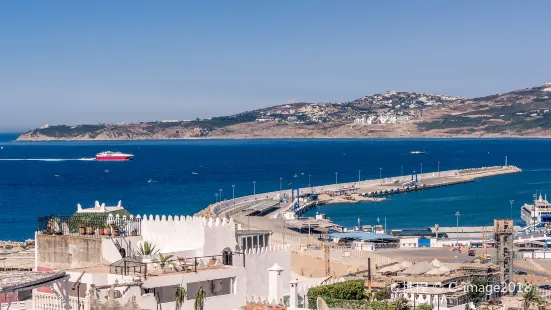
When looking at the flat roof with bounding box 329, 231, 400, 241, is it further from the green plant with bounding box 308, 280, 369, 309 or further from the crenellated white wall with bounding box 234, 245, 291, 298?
the green plant with bounding box 308, 280, 369, 309

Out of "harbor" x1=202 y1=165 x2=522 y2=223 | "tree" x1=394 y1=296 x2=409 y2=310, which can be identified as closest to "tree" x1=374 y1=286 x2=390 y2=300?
"tree" x1=394 y1=296 x2=409 y2=310

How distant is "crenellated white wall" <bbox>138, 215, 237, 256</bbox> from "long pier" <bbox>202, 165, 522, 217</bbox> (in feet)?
199

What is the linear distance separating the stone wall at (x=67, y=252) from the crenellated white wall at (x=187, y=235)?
1.86 m

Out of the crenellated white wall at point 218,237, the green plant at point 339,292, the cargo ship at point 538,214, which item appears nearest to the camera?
the crenellated white wall at point 218,237

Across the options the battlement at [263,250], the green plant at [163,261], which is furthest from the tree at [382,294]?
the green plant at [163,261]

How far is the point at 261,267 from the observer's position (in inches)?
851

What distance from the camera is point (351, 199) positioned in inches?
4195

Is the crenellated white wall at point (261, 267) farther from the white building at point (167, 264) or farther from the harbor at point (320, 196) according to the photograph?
the harbor at point (320, 196)

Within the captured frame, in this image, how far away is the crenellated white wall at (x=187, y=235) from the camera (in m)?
20.3

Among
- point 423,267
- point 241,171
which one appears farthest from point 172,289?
point 241,171

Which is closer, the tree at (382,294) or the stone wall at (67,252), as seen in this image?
the stone wall at (67,252)

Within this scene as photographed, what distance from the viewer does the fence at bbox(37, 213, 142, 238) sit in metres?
19.4

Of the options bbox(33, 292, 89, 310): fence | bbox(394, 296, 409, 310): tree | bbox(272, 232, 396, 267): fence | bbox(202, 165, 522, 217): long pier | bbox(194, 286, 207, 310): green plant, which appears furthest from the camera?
bbox(202, 165, 522, 217): long pier

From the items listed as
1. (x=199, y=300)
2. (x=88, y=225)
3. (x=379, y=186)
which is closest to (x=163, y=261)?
(x=199, y=300)
